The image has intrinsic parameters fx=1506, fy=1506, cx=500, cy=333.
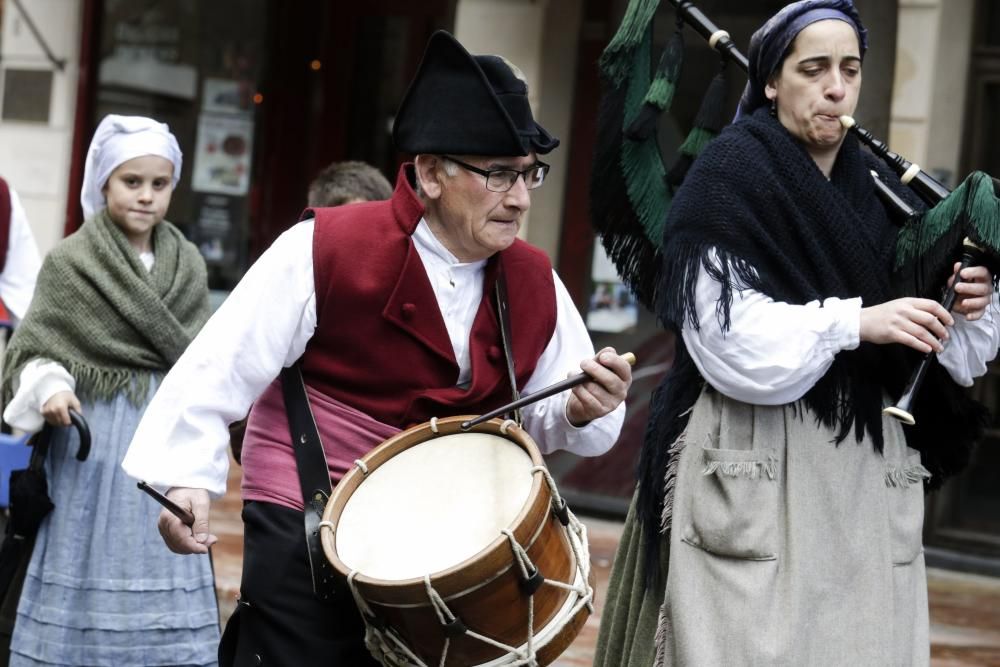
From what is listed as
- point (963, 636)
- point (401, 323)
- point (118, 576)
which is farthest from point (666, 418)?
point (963, 636)

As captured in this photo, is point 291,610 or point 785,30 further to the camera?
point 785,30

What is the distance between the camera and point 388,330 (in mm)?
2891

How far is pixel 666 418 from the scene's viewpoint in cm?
337

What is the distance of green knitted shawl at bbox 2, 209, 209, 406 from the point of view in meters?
4.39

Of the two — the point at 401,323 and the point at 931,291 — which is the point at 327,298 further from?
the point at 931,291

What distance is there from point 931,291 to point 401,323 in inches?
46.4

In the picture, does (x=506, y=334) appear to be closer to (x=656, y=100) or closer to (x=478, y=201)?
(x=478, y=201)

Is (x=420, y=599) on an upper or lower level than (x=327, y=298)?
lower

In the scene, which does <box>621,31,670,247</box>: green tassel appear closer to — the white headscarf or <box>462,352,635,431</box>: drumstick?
<box>462,352,635,431</box>: drumstick

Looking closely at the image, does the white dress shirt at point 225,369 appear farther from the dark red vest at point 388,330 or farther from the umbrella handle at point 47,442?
the umbrella handle at point 47,442

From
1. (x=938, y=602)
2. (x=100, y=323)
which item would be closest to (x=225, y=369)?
(x=100, y=323)

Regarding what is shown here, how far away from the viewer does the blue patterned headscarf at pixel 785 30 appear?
324cm

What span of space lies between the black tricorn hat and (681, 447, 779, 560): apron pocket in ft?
2.56

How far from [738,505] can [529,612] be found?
677 millimetres
